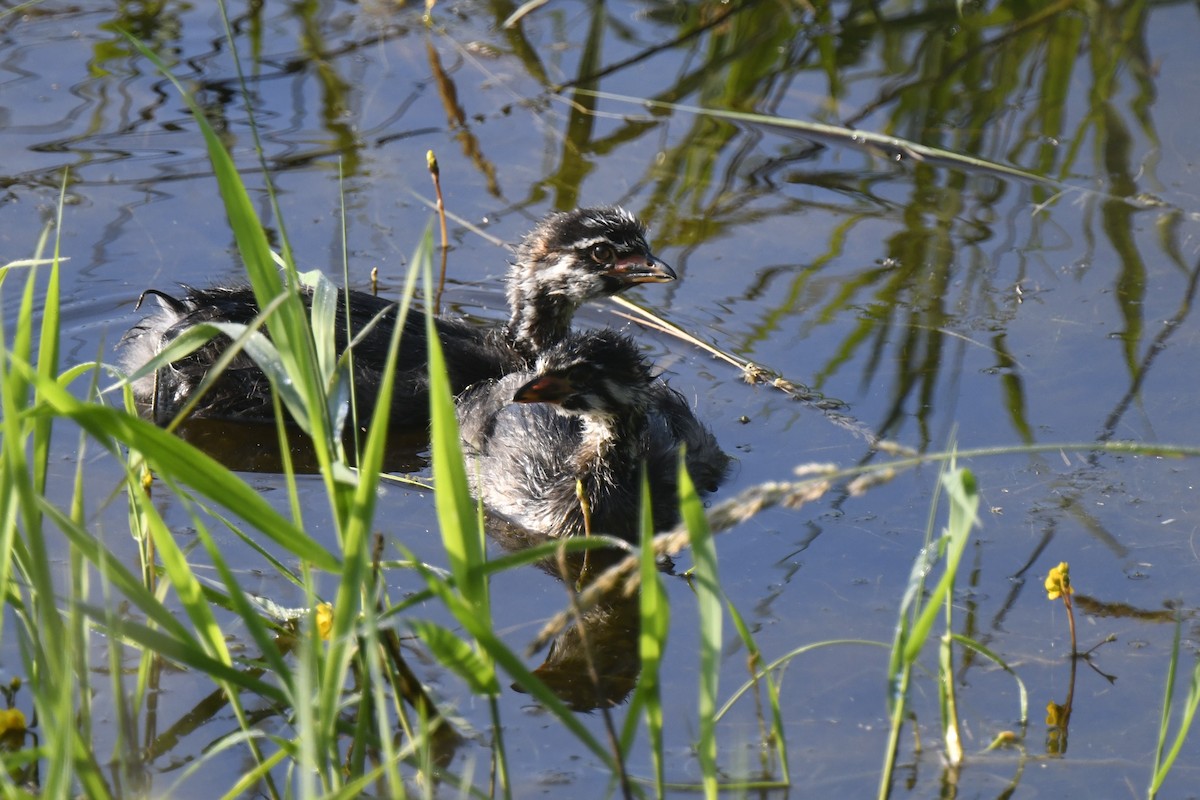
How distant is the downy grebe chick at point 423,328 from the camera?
20.4ft

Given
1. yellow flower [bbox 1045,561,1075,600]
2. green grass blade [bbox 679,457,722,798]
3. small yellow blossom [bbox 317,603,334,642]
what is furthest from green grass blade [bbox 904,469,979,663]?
small yellow blossom [bbox 317,603,334,642]

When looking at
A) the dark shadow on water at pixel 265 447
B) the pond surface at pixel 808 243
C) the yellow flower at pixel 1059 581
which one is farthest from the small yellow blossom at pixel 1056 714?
the dark shadow on water at pixel 265 447

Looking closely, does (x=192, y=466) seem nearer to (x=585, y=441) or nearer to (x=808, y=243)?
(x=585, y=441)

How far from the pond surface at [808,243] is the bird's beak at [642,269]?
0.37 m

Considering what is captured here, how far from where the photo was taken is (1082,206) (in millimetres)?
7625

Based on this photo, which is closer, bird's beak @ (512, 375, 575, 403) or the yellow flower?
the yellow flower

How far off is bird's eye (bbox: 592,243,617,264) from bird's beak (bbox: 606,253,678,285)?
0.11 ft

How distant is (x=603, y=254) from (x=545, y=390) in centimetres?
124

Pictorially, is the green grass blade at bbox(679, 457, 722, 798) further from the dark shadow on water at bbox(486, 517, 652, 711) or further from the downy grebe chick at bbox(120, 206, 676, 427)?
the downy grebe chick at bbox(120, 206, 676, 427)

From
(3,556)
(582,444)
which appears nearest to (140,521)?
(3,556)

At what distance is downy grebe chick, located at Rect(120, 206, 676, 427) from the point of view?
6.21 m

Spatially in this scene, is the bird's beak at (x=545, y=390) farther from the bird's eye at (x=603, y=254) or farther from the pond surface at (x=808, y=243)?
the bird's eye at (x=603, y=254)

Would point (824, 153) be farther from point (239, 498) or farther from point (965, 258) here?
point (239, 498)

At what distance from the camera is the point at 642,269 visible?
21.9ft
